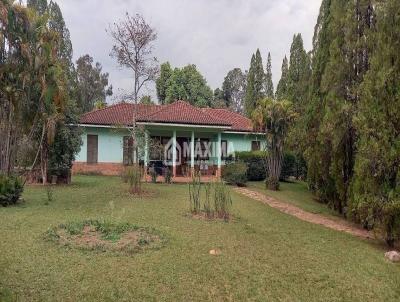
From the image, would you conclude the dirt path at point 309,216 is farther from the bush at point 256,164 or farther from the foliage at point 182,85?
the foliage at point 182,85

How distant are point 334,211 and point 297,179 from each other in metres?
11.2

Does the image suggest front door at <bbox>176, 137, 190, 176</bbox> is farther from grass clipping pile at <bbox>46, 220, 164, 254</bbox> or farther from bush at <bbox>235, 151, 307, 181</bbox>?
grass clipping pile at <bbox>46, 220, 164, 254</bbox>

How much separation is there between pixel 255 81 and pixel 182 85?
9155 mm

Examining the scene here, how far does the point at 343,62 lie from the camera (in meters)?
12.8

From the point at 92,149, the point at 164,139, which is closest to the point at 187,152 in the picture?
the point at 164,139

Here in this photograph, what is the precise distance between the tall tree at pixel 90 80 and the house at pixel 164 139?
23722mm

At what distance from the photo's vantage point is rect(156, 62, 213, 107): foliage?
3909 cm

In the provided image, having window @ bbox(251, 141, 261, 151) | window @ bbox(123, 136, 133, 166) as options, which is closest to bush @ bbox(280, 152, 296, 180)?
window @ bbox(251, 141, 261, 151)

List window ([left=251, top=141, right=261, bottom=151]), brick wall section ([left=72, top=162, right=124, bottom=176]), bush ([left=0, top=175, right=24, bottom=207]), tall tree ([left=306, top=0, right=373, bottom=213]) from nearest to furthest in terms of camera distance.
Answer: bush ([left=0, top=175, right=24, bottom=207]) < tall tree ([left=306, top=0, right=373, bottom=213]) < brick wall section ([left=72, top=162, right=124, bottom=176]) < window ([left=251, top=141, right=261, bottom=151])

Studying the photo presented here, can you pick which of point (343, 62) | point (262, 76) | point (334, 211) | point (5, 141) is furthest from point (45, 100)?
point (262, 76)

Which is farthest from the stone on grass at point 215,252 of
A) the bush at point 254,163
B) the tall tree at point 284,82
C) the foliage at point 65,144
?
the tall tree at point 284,82

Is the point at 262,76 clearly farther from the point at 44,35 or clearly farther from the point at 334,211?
the point at 44,35

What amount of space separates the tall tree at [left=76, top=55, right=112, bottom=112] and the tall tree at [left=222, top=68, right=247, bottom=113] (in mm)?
17858

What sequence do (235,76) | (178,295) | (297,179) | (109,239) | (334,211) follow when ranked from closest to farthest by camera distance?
(178,295) < (109,239) < (334,211) < (297,179) < (235,76)
